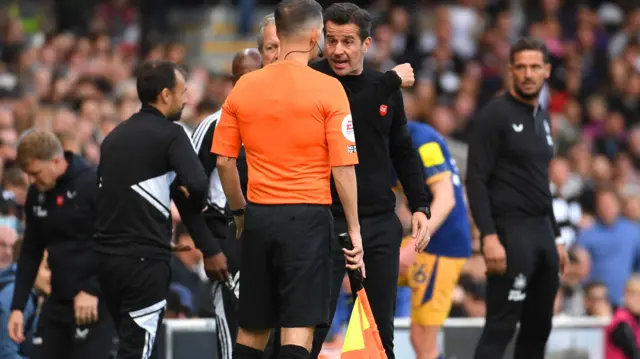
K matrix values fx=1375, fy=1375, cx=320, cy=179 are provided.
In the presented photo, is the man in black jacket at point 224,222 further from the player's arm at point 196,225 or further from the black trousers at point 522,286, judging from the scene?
the black trousers at point 522,286

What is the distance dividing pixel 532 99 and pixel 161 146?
2.67m

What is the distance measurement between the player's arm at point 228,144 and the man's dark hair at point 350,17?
88 centimetres

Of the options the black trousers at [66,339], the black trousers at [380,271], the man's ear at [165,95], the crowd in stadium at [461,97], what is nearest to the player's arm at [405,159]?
the black trousers at [380,271]

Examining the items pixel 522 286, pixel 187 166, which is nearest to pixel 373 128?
pixel 187 166

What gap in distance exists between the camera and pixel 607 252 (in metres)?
14.8

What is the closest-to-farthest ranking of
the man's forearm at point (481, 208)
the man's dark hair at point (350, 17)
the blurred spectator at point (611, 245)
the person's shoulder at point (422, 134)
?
the man's dark hair at point (350, 17) → the man's forearm at point (481, 208) → the person's shoulder at point (422, 134) → the blurred spectator at point (611, 245)

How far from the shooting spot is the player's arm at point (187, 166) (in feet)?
25.5

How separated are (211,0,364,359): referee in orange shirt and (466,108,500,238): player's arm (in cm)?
214

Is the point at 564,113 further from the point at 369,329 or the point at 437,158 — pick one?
the point at 369,329

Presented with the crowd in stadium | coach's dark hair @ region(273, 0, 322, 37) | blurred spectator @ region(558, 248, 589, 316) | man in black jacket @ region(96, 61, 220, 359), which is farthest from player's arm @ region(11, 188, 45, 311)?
blurred spectator @ region(558, 248, 589, 316)

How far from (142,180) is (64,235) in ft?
4.08

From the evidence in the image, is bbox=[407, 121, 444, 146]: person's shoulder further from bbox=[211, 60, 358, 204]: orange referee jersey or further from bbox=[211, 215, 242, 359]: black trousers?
bbox=[211, 60, 358, 204]: orange referee jersey

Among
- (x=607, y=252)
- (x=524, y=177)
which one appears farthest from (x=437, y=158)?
(x=607, y=252)

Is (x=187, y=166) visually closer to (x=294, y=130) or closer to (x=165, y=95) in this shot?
(x=165, y=95)
